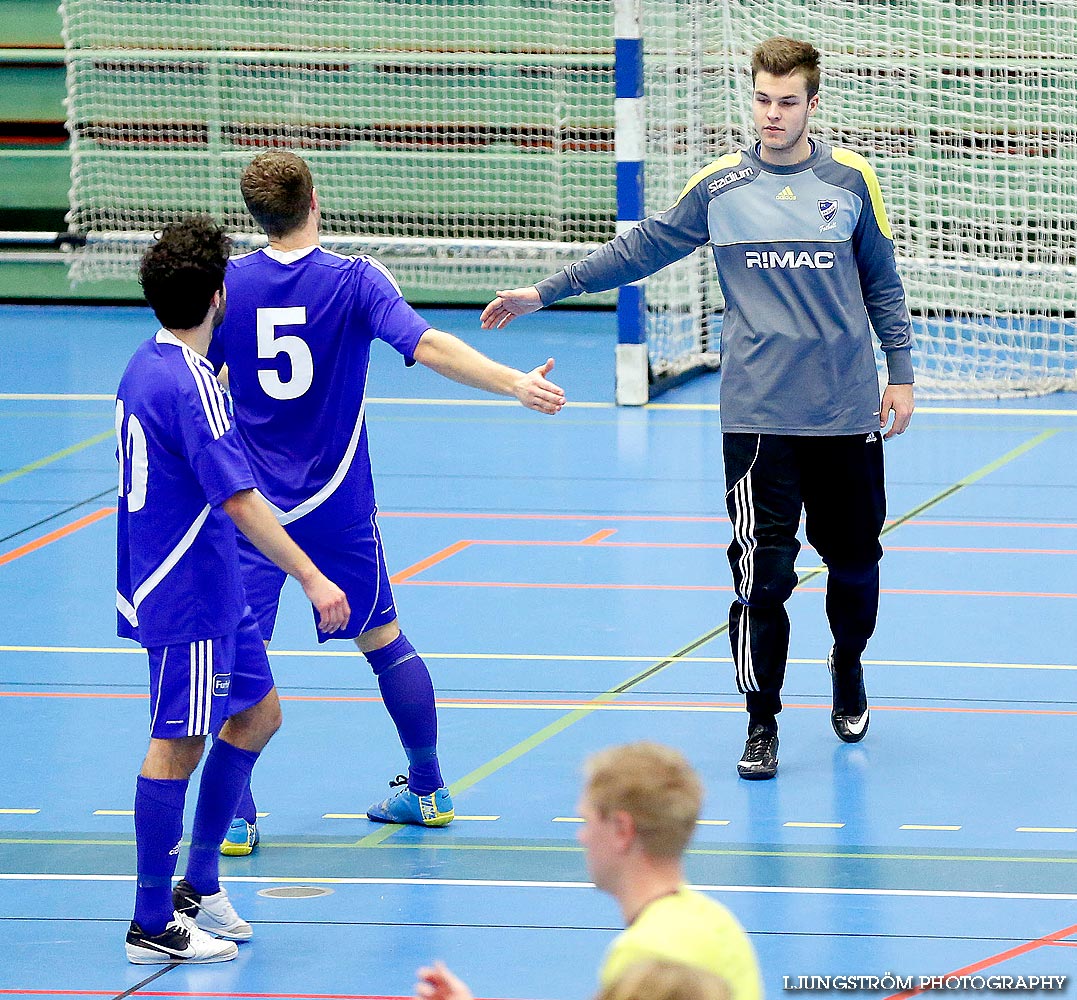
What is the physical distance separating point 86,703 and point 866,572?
269 centimetres

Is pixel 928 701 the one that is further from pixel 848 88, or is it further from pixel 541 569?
pixel 848 88

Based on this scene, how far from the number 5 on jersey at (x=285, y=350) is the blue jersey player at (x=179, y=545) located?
1.98ft

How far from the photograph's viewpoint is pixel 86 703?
6871 millimetres

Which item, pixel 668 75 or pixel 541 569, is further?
pixel 668 75

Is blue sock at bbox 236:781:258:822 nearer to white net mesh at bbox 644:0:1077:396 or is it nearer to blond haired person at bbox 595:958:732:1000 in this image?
blond haired person at bbox 595:958:732:1000

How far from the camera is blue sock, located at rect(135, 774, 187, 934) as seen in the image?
4.61 meters

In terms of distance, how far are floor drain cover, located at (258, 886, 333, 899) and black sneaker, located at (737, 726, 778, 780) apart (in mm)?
1448

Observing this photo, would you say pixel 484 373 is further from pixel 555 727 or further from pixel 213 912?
pixel 555 727

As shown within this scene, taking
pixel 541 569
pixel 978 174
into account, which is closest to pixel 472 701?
pixel 541 569

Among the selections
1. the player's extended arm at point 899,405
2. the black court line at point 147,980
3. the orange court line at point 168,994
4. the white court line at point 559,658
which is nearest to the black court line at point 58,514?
the white court line at point 559,658

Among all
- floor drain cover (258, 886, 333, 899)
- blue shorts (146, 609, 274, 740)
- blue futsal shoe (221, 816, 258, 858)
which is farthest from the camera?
blue futsal shoe (221, 816, 258, 858)

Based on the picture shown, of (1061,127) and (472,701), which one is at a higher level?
(1061,127)

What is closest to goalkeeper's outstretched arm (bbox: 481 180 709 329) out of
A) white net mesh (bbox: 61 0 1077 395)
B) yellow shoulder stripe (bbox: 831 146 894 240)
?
yellow shoulder stripe (bbox: 831 146 894 240)

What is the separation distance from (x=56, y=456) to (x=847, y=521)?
6295mm
